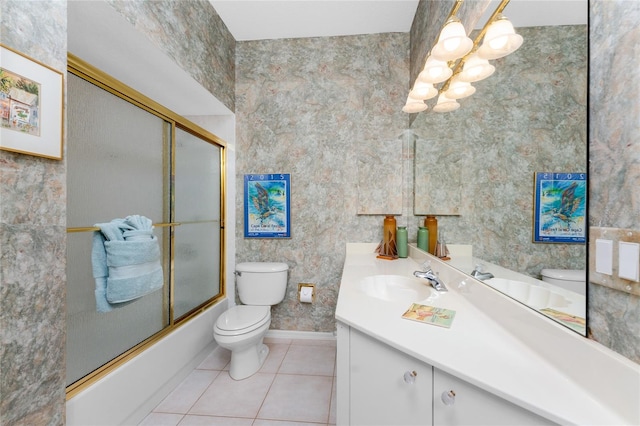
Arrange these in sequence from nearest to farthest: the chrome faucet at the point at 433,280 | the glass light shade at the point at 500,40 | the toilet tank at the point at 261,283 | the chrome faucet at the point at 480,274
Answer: the glass light shade at the point at 500,40 < the chrome faucet at the point at 480,274 < the chrome faucet at the point at 433,280 < the toilet tank at the point at 261,283

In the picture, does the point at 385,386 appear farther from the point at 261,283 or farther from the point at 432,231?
the point at 261,283

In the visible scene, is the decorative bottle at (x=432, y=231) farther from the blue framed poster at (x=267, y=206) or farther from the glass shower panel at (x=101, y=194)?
the glass shower panel at (x=101, y=194)

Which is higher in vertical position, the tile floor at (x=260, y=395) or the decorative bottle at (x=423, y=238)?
the decorative bottle at (x=423, y=238)

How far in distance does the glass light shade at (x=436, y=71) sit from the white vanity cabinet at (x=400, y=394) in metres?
1.42

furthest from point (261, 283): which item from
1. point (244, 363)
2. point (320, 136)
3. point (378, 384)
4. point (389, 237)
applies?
point (378, 384)

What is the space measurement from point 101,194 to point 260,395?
1.49 meters

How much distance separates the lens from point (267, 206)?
2387mm

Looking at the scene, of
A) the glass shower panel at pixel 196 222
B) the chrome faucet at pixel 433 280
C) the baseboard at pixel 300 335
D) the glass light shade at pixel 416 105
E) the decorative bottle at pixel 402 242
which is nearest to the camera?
the chrome faucet at pixel 433 280

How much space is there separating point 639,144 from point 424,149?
1422 millimetres

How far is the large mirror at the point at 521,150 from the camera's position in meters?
0.69

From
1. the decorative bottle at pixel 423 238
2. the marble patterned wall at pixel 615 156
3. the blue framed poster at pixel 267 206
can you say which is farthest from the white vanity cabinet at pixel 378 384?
the blue framed poster at pixel 267 206

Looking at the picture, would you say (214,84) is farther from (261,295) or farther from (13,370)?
(13,370)

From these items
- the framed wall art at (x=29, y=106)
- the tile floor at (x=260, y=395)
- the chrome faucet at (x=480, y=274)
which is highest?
the framed wall art at (x=29, y=106)

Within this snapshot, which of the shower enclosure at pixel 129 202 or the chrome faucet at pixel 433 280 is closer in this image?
the shower enclosure at pixel 129 202
